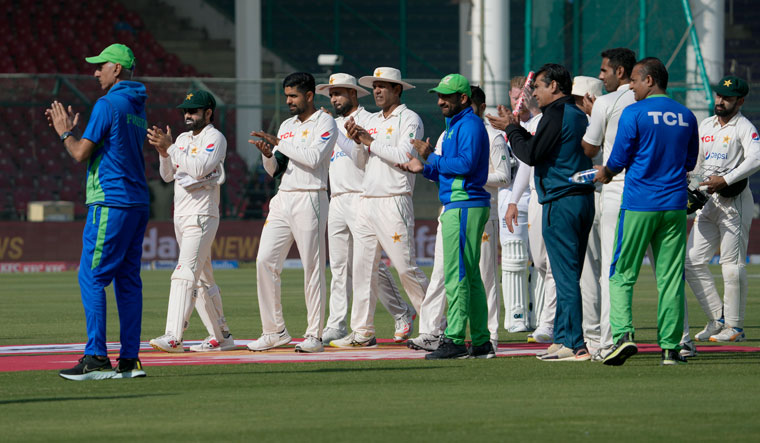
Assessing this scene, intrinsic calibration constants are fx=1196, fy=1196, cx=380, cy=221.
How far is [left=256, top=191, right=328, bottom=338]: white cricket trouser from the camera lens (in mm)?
10203

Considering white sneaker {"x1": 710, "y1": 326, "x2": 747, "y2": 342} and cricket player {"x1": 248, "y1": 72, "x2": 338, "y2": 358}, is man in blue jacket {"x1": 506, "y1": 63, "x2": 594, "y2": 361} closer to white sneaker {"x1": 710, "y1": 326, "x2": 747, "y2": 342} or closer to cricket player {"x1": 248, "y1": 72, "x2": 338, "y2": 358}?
cricket player {"x1": 248, "y1": 72, "x2": 338, "y2": 358}

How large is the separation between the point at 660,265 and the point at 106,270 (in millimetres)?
3908

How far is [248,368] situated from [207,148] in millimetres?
2139

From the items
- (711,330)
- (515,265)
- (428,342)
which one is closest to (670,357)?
(428,342)

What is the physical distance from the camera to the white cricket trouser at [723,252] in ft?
35.8

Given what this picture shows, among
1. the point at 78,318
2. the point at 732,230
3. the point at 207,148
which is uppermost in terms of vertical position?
the point at 207,148

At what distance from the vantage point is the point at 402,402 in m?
7.00

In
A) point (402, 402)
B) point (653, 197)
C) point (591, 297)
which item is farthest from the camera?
point (591, 297)

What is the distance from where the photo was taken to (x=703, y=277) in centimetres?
1091

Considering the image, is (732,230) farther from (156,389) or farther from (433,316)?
(156,389)

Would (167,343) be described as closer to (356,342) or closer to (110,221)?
(356,342)

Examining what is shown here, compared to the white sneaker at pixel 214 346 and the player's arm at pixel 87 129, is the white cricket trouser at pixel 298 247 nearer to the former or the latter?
the white sneaker at pixel 214 346

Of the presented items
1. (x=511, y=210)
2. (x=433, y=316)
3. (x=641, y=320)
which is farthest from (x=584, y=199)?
(x=641, y=320)

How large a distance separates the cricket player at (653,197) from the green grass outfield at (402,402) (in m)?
0.39
